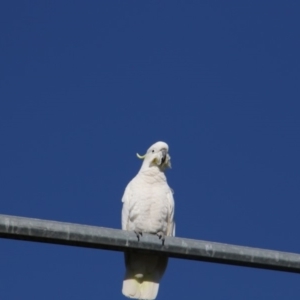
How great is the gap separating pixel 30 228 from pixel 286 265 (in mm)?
978

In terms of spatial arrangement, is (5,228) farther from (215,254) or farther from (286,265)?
(286,265)

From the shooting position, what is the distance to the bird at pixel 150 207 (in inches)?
224

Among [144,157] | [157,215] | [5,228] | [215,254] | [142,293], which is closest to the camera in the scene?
[5,228]

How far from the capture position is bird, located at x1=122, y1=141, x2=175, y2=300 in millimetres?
5691

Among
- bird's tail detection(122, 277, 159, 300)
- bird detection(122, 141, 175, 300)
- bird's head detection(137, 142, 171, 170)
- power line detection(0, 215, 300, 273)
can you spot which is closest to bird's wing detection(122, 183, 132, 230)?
bird detection(122, 141, 175, 300)

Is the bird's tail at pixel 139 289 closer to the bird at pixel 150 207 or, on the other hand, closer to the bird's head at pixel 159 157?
the bird at pixel 150 207

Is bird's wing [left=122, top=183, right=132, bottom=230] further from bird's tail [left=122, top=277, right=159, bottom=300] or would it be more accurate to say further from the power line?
the power line

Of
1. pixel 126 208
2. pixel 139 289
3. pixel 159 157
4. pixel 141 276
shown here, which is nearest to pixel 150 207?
pixel 126 208

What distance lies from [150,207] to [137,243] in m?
3.50

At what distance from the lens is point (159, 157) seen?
21.8ft

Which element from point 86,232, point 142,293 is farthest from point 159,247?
point 142,293

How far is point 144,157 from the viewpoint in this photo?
6.82 metres

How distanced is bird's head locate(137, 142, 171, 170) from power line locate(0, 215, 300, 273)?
373cm

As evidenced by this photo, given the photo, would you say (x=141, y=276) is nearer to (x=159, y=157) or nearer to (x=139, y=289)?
(x=139, y=289)
